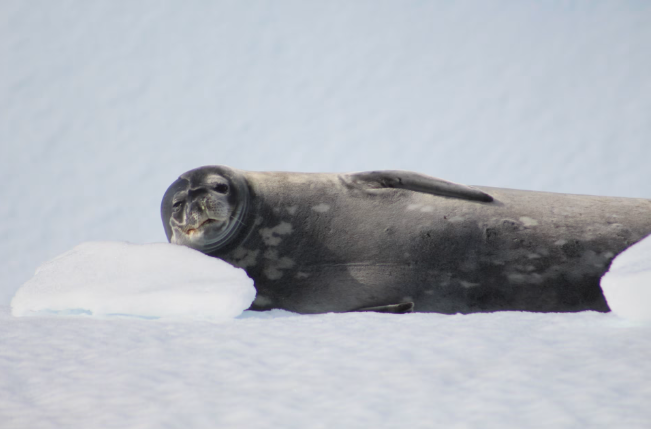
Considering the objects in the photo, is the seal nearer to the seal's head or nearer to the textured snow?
the seal's head

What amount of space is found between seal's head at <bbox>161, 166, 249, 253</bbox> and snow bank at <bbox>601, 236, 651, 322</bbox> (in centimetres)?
130

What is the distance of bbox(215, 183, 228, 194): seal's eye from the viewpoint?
2195 millimetres

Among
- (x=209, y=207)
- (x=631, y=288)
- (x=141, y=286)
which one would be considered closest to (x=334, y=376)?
(x=631, y=288)

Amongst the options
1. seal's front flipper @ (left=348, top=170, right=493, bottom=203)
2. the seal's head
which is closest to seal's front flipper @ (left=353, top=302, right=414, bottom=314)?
seal's front flipper @ (left=348, top=170, right=493, bottom=203)

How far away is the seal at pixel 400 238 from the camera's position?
201 cm

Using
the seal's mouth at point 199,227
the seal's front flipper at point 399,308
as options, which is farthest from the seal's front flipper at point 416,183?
the seal's mouth at point 199,227

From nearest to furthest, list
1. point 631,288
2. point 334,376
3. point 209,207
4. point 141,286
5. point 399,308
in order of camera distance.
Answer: point 334,376 → point 631,288 → point 141,286 → point 399,308 → point 209,207

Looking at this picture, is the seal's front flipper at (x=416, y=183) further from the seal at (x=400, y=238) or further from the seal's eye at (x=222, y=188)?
the seal's eye at (x=222, y=188)

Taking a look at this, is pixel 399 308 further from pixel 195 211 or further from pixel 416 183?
pixel 195 211

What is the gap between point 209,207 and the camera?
7.08 ft

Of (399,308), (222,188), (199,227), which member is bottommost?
(399,308)

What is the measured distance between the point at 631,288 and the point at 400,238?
0.83 m

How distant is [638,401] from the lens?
88 centimetres

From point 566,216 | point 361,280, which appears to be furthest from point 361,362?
point 566,216
